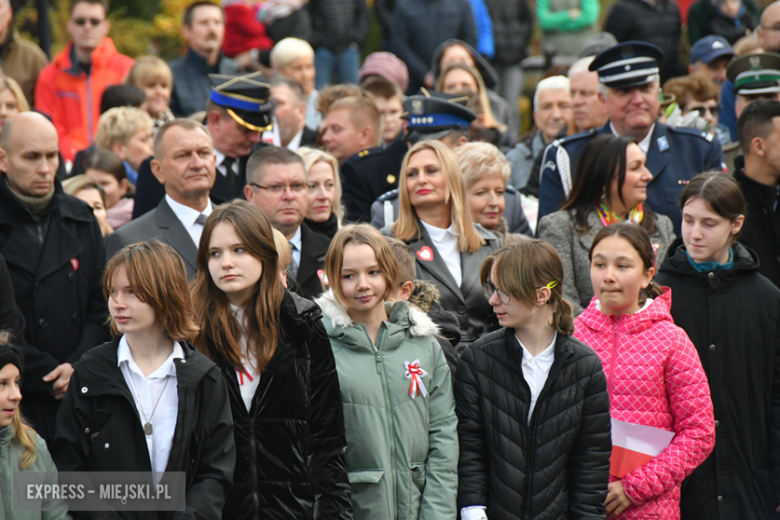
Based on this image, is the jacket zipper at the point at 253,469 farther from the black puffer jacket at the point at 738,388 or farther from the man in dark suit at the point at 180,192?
the black puffer jacket at the point at 738,388

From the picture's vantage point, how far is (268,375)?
380 cm

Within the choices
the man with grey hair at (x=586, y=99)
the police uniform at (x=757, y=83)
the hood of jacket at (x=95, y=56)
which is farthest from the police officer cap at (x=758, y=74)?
the hood of jacket at (x=95, y=56)

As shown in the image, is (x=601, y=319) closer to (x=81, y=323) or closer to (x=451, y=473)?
(x=451, y=473)

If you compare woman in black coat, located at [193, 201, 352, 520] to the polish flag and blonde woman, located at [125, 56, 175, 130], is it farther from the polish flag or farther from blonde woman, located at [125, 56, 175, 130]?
blonde woman, located at [125, 56, 175, 130]

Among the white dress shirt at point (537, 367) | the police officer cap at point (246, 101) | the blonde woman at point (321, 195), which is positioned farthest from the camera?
the police officer cap at point (246, 101)

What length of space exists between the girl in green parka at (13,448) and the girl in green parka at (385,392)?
127 centimetres

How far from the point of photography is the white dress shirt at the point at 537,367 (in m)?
4.04

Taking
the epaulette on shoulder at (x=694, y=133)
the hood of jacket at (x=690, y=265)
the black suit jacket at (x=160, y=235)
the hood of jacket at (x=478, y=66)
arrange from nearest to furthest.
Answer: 1. the hood of jacket at (x=690, y=265)
2. the black suit jacket at (x=160, y=235)
3. the epaulette on shoulder at (x=694, y=133)
4. the hood of jacket at (x=478, y=66)

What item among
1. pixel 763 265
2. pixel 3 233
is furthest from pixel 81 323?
pixel 763 265

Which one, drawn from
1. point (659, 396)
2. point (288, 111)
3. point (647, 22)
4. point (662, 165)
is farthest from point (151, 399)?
point (647, 22)

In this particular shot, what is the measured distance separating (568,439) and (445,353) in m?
0.75

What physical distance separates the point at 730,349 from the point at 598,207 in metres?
1.15

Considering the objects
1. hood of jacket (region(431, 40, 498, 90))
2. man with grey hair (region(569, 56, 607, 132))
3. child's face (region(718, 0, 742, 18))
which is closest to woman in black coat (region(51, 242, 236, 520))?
man with grey hair (region(569, 56, 607, 132))

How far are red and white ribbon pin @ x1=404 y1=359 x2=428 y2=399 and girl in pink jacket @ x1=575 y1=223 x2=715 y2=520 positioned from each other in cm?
96
